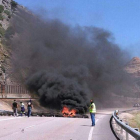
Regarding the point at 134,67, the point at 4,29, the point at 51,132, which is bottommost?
the point at 51,132

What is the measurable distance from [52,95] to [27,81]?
33.9ft

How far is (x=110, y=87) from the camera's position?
6656cm

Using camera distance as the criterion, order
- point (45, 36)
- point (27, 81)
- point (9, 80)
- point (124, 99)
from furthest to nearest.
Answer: point (124, 99)
point (45, 36)
point (9, 80)
point (27, 81)

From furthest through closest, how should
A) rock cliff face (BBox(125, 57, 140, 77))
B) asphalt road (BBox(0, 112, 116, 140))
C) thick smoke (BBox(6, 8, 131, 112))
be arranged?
rock cliff face (BBox(125, 57, 140, 77)) < thick smoke (BBox(6, 8, 131, 112)) < asphalt road (BBox(0, 112, 116, 140))

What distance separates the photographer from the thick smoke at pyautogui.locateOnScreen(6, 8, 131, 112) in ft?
163

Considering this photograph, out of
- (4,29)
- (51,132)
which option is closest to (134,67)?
(4,29)

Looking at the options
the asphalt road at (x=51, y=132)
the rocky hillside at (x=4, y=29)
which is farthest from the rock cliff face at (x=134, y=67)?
the asphalt road at (x=51, y=132)

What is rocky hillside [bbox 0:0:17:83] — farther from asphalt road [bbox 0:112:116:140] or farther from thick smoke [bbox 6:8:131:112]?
asphalt road [bbox 0:112:116:140]

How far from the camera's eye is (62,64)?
58.1 metres

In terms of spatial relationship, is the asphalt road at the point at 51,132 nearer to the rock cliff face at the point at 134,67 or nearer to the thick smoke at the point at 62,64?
the thick smoke at the point at 62,64

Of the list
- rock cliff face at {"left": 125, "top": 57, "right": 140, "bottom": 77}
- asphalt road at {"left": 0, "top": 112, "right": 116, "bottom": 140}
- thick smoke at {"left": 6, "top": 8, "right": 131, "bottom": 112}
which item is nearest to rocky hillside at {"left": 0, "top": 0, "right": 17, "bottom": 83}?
thick smoke at {"left": 6, "top": 8, "right": 131, "bottom": 112}

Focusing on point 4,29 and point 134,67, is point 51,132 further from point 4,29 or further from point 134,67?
point 134,67

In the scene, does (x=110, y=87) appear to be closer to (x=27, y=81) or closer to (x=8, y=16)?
(x=27, y=81)

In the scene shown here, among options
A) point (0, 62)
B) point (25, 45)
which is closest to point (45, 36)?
point (25, 45)
